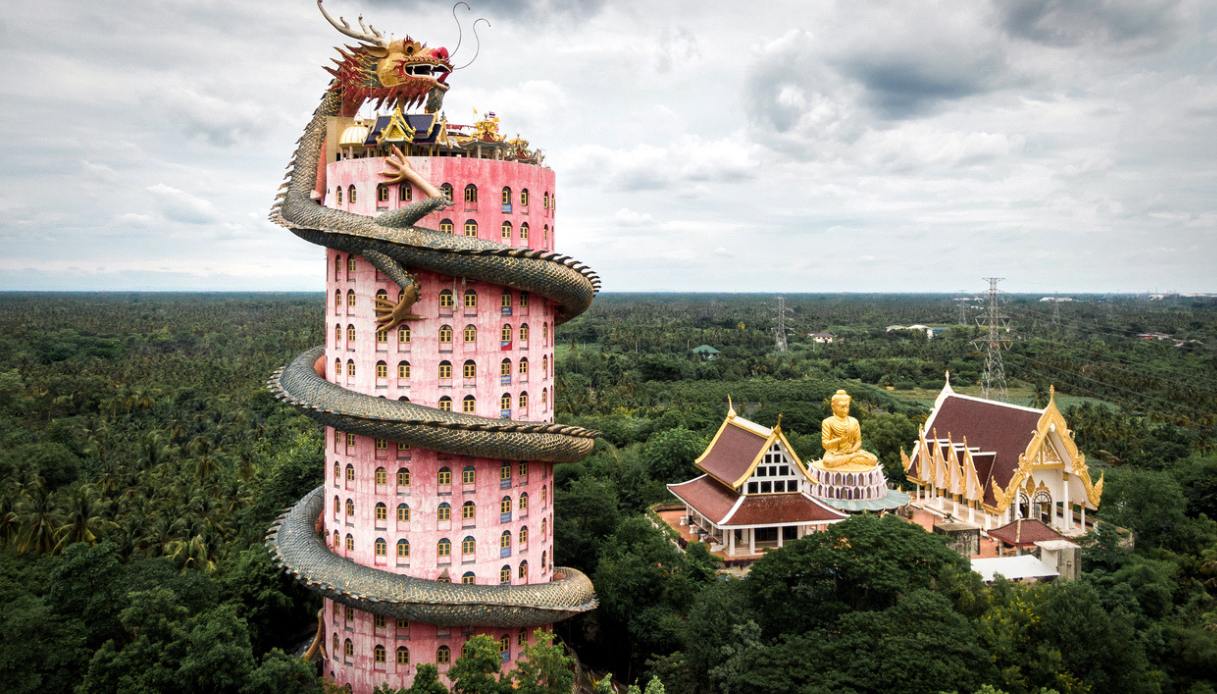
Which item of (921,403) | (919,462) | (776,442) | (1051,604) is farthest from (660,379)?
(1051,604)

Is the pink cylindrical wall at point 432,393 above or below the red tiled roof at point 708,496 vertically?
above

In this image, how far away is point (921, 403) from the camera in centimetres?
10181

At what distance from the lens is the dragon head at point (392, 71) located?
29.0 metres

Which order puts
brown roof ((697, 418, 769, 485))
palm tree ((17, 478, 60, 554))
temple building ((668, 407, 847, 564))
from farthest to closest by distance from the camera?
1. brown roof ((697, 418, 769, 485))
2. temple building ((668, 407, 847, 564))
3. palm tree ((17, 478, 60, 554))

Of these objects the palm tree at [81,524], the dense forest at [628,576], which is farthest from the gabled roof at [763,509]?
the palm tree at [81,524]

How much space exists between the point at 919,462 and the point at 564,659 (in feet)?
111

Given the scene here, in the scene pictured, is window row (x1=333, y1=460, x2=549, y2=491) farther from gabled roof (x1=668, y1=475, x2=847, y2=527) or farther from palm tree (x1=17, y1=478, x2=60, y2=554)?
palm tree (x1=17, y1=478, x2=60, y2=554)

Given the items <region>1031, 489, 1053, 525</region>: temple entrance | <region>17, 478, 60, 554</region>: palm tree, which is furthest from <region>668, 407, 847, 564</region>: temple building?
<region>17, 478, 60, 554</region>: palm tree

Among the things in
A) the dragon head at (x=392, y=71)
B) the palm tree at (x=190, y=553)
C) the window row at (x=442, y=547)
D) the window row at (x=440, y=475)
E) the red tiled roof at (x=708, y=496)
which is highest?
the dragon head at (x=392, y=71)

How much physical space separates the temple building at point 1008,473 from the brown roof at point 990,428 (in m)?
0.05

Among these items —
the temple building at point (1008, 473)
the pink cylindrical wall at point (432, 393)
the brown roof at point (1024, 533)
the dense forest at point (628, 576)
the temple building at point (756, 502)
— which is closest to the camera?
the dense forest at point (628, 576)

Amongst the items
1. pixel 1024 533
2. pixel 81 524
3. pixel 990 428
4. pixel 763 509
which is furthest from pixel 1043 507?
pixel 81 524

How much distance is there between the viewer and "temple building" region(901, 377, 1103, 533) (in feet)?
148

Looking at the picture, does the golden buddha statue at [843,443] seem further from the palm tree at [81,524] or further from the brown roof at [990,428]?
the palm tree at [81,524]
